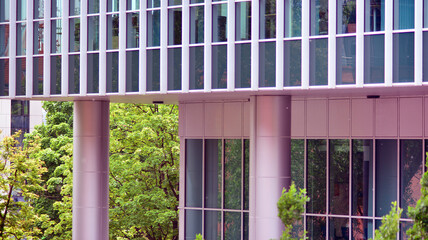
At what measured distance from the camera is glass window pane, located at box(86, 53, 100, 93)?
36.0 m

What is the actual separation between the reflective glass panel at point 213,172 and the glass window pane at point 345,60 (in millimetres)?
9339

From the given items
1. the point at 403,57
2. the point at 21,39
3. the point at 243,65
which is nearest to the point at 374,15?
the point at 403,57

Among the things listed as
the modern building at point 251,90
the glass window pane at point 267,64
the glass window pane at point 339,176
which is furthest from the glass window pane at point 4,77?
the glass window pane at point 339,176

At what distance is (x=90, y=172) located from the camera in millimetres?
40594

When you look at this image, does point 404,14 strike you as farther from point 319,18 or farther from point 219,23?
point 219,23

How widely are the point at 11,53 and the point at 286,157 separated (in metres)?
13.0

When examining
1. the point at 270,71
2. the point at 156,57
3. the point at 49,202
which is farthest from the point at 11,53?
the point at 49,202

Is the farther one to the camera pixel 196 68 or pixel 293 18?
pixel 196 68

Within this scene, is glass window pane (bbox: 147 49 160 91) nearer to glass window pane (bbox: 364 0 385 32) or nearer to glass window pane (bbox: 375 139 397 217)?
glass window pane (bbox: 364 0 385 32)

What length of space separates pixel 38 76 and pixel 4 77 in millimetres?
1861

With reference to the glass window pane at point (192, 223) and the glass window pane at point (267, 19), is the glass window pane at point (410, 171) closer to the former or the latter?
the glass window pane at point (267, 19)

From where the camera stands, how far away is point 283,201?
1870 cm

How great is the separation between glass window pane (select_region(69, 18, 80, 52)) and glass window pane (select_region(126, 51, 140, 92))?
2652 mm

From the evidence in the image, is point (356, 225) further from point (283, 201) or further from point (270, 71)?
point (283, 201)
